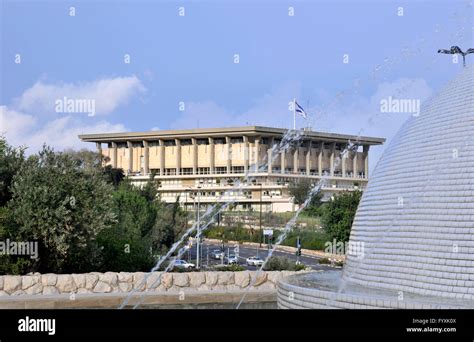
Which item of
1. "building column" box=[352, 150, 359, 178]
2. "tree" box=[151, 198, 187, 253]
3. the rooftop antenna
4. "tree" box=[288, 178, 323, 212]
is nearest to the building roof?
"building column" box=[352, 150, 359, 178]

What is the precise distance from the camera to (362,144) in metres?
124

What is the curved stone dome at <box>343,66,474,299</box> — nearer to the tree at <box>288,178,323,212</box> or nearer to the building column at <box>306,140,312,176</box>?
the tree at <box>288,178,323,212</box>

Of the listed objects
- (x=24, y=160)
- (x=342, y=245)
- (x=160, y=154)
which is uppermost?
(x=160, y=154)

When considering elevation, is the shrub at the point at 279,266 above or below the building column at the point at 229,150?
below

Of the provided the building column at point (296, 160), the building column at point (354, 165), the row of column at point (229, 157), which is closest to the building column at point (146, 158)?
the row of column at point (229, 157)

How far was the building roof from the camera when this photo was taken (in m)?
109

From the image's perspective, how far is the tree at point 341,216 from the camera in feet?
184

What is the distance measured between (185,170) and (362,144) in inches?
1294

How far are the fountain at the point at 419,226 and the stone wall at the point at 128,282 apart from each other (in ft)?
22.8

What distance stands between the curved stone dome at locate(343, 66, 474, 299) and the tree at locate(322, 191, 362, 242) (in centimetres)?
4006

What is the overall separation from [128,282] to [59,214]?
5.07 metres

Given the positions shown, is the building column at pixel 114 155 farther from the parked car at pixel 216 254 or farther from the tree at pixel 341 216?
the tree at pixel 341 216
